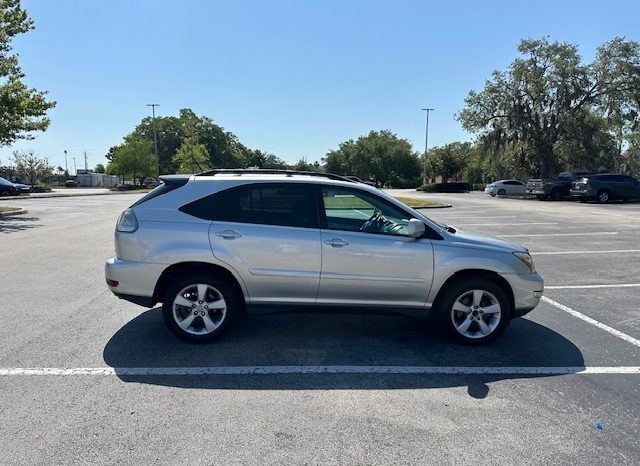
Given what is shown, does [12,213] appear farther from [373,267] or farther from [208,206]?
[373,267]

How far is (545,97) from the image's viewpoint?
131 ft

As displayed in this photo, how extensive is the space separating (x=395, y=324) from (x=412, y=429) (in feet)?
7.18

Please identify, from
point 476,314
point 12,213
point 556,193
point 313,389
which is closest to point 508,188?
point 556,193

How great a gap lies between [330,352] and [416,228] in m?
1.48

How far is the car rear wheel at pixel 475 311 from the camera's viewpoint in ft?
15.1

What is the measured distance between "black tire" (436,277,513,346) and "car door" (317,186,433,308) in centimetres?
25

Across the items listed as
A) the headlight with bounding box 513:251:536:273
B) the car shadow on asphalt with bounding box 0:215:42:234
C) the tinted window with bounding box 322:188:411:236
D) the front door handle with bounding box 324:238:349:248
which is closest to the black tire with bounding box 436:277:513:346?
the headlight with bounding box 513:251:536:273

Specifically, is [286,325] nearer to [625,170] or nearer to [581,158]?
[581,158]

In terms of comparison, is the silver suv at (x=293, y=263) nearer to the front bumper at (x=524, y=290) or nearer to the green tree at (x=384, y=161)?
the front bumper at (x=524, y=290)

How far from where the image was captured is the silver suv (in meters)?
4.52

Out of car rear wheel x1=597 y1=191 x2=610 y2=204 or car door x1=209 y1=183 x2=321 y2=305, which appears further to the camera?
car rear wheel x1=597 y1=191 x2=610 y2=204

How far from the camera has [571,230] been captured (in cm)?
1427

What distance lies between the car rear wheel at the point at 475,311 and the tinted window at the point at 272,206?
1.60 metres

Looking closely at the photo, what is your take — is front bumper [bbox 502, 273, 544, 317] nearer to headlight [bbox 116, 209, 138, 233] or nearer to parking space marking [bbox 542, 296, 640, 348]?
parking space marking [bbox 542, 296, 640, 348]
